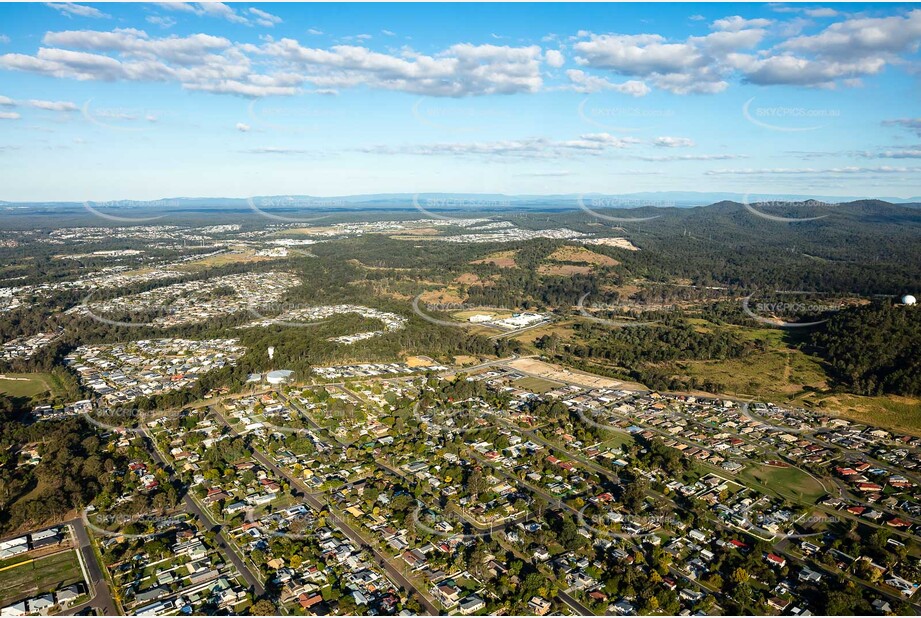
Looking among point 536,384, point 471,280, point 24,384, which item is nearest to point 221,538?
point 536,384

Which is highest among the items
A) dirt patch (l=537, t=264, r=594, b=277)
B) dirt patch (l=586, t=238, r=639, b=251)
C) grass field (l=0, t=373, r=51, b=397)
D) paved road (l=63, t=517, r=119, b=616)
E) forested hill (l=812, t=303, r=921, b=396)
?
dirt patch (l=586, t=238, r=639, b=251)

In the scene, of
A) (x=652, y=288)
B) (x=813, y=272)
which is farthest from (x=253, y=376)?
(x=813, y=272)

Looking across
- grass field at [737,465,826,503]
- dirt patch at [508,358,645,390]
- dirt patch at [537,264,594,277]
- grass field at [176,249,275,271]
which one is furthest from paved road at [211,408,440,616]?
grass field at [176,249,275,271]


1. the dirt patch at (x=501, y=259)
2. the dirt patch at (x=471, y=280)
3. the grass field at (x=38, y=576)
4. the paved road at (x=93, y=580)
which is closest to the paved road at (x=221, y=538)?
the paved road at (x=93, y=580)

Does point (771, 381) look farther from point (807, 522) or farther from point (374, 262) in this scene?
point (374, 262)

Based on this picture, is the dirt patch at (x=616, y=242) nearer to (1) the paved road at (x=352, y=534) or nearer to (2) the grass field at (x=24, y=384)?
(2) the grass field at (x=24, y=384)

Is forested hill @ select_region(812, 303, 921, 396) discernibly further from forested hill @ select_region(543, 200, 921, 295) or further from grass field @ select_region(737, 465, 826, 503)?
forested hill @ select_region(543, 200, 921, 295)
